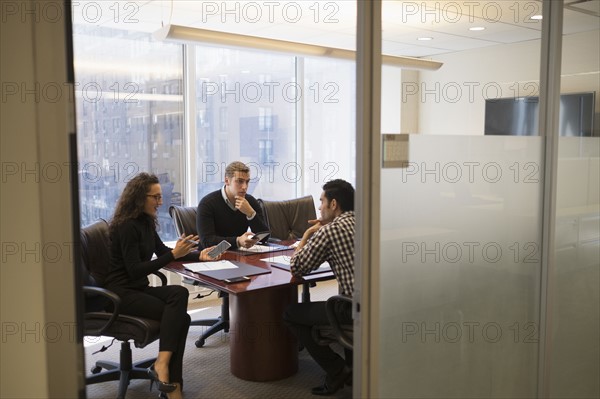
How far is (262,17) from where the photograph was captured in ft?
14.6

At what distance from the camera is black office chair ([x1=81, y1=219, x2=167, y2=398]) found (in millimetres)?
2951

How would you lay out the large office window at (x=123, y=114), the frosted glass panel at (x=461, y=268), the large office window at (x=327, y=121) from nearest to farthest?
1. the frosted glass panel at (x=461, y=268)
2. the large office window at (x=123, y=114)
3. the large office window at (x=327, y=121)

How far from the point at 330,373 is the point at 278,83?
142 inches

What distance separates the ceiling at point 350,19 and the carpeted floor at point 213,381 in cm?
219

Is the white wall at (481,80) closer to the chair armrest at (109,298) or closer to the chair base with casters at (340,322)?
the chair base with casters at (340,322)

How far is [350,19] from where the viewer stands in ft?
14.9

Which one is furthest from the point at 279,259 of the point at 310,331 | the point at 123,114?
the point at 123,114

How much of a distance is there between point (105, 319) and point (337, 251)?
1.28 metres

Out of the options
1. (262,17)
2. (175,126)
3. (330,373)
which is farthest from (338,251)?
(175,126)

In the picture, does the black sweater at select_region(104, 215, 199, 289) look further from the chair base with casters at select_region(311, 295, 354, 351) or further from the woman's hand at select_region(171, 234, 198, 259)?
the chair base with casters at select_region(311, 295, 354, 351)

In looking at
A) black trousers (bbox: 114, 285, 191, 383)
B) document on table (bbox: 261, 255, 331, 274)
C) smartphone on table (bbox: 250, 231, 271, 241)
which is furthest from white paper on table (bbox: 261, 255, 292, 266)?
black trousers (bbox: 114, 285, 191, 383)

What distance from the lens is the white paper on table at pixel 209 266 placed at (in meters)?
3.35

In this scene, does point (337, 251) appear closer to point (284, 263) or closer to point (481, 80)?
point (284, 263)

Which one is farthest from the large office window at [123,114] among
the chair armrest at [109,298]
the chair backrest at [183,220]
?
the chair armrest at [109,298]
